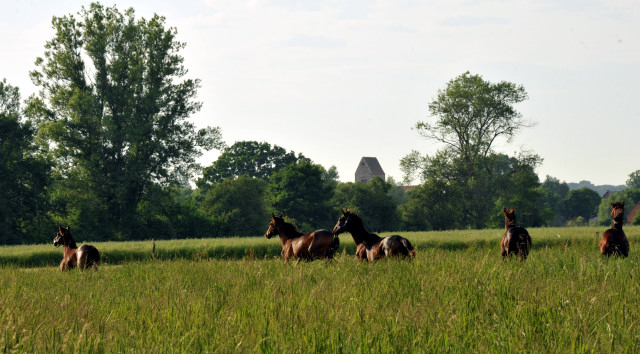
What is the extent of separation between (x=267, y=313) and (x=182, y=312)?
3.49 feet

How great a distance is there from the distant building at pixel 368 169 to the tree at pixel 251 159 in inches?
2783

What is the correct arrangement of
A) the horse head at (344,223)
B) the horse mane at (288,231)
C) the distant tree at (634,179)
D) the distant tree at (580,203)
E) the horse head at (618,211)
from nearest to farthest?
the horse head at (344,223) < the horse head at (618,211) < the horse mane at (288,231) < the distant tree at (580,203) < the distant tree at (634,179)

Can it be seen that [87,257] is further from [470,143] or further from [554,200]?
[554,200]

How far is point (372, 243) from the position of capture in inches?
497

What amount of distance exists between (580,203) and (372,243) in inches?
5961

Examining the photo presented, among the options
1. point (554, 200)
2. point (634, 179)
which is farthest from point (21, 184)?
point (634, 179)

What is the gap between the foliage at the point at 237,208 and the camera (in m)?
58.2

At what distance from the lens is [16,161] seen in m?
42.9

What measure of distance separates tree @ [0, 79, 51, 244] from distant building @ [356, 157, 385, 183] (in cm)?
12939

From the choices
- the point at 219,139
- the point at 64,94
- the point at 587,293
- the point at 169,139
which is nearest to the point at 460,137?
the point at 219,139

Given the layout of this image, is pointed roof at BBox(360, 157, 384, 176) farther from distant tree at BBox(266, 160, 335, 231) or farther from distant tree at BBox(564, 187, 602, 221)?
distant tree at BBox(266, 160, 335, 231)

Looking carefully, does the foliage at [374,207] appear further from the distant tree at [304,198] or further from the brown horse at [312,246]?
the brown horse at [312,246]

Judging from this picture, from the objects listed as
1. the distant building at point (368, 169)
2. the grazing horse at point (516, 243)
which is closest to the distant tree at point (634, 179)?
the distant building at point (368, 169)

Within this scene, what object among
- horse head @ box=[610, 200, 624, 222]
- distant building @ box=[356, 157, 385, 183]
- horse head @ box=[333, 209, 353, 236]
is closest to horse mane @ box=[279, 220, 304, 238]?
horse head @ box=[333, 209, 353, 236]
